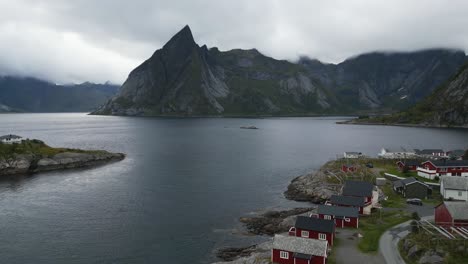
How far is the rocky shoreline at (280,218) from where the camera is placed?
45.8 m

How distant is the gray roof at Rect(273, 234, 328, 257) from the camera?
39.6 meters

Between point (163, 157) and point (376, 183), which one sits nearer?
point (376, 183)

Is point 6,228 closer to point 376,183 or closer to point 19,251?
point 19,251

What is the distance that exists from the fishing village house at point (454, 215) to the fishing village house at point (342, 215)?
10.4m

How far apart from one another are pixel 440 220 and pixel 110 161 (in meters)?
98.5

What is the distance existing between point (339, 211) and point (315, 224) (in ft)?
26.0

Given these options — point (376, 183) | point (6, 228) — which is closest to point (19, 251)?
point (6, 228)

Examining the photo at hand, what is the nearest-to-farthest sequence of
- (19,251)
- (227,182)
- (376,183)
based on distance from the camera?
(19,251)
(376,183)
(227,182)

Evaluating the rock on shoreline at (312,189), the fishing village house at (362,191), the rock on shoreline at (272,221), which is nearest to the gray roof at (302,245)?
the rock on shoreline at (272,221)

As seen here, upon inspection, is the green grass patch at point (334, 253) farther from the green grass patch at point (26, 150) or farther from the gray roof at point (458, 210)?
the green grass patch at point (26, 150)

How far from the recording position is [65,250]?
161 feet

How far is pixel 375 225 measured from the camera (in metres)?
52.1

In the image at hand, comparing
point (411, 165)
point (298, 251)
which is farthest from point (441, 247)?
point (411, 165)

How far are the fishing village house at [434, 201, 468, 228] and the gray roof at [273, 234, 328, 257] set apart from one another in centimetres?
1844
